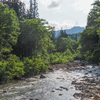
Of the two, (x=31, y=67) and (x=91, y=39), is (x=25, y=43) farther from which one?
(x=91, y=39)

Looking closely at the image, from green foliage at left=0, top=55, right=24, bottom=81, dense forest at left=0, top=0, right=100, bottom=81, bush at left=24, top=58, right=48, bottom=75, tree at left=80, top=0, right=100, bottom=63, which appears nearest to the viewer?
green foliage at left=0, top=55, right=24, bottom=81

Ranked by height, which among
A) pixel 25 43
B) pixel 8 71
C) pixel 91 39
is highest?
pixel 91 39

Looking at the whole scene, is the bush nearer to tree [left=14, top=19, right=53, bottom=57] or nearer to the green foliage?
the green foliage

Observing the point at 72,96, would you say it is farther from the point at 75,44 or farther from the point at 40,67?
the point at 75,44

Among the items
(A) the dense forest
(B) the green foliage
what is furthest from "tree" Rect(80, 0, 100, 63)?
(B) the green foliage

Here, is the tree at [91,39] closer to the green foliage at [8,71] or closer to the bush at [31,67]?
the bush at [31,67]

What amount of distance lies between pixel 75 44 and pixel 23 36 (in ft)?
186

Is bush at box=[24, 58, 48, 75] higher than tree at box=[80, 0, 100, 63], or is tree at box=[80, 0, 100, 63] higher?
tree at box=[80, 0, 100, 63]

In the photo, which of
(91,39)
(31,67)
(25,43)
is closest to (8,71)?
(31,67)

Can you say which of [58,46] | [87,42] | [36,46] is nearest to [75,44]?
[58,46]

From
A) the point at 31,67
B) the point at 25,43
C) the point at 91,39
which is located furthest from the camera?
the point at 91,39

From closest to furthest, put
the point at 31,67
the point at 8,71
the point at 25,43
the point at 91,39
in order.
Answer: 1. the point at 8,71
2. the point at 31,67
3. the point at 25,43
4. the point at 91,39

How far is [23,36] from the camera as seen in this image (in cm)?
2580

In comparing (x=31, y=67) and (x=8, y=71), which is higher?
(x=8, y=71)
